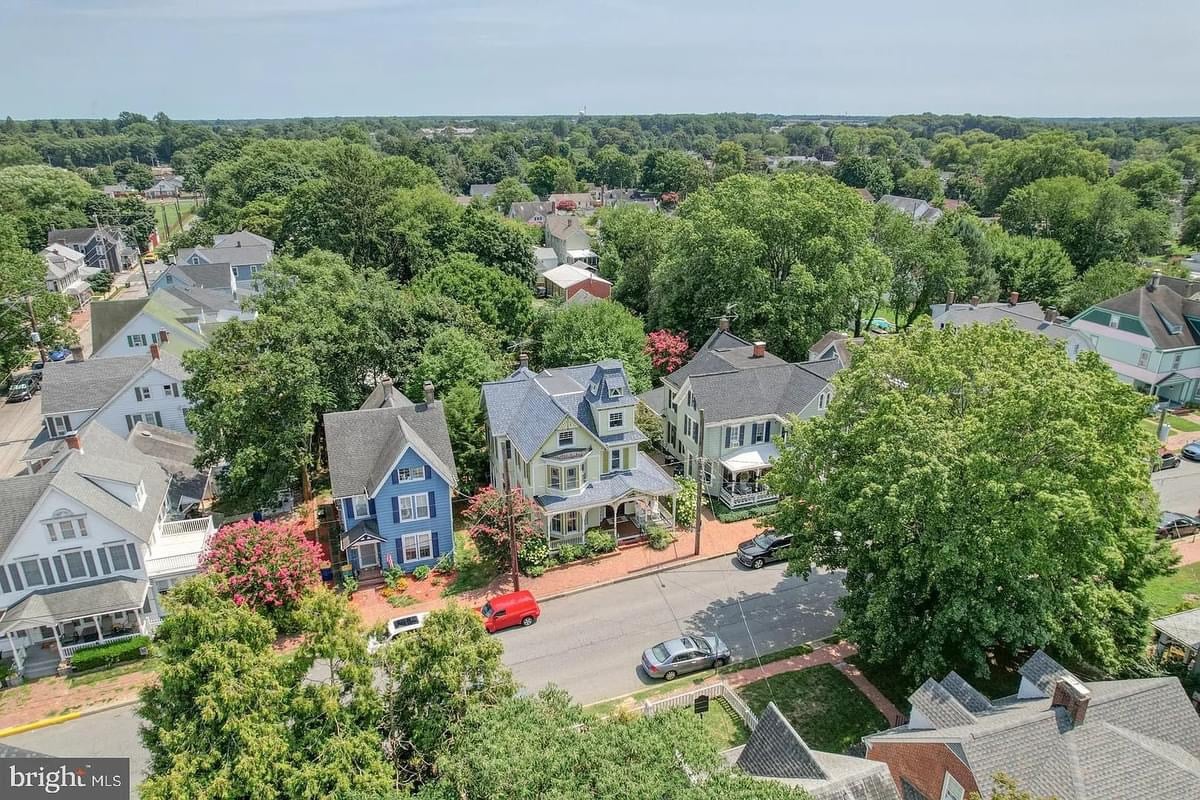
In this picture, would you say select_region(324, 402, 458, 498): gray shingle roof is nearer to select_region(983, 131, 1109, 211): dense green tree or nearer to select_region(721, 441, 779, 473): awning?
select_region(721, 441, 779, 473): awning

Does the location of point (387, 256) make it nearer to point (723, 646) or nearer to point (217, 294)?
point (217, 294)

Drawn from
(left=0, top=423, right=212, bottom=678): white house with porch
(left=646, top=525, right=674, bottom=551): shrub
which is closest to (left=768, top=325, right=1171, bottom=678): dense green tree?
(left=646, top=525, right=674, bottom=551): shrub

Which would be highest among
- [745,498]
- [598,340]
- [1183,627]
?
[598,340]

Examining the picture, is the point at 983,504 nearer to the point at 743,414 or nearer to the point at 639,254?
the point at 743,414

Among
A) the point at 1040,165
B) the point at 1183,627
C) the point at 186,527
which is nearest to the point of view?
the point at 1183,627

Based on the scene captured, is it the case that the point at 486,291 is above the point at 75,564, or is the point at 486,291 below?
above

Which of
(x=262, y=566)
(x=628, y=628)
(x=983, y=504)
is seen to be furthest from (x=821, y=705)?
(x=262, y=566)

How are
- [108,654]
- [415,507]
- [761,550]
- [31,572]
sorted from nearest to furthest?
[108,654]
[31,572]
[415,507]
[761,550]

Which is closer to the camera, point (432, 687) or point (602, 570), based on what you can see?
point (432, 687)

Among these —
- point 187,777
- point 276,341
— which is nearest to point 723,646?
point 187,777
